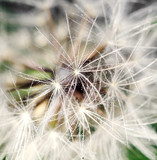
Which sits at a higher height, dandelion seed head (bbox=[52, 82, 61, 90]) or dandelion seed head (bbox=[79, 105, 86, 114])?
dandelion seed head (bbox=[52, 82, 61, 90])

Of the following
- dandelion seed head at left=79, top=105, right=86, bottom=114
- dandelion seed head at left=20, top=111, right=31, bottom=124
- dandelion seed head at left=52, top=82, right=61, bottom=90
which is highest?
dandelion seed head at left=52, top=82, right=61, bottom=90

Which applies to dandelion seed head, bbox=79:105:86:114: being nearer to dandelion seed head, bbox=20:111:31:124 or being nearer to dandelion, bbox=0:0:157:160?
dandelion, bbox=0:0:157:160

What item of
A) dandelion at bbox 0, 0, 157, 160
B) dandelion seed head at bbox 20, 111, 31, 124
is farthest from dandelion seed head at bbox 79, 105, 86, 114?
dandelion seed head at bbox 20, 111, 31, 124

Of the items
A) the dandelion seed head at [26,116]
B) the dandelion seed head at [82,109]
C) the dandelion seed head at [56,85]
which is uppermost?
the dandelion seed head at [56,85]

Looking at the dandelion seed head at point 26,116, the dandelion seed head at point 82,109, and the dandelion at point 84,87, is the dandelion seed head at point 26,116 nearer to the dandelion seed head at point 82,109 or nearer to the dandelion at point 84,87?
the dandelion at point 84,87

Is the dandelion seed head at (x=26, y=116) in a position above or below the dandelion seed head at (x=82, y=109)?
below

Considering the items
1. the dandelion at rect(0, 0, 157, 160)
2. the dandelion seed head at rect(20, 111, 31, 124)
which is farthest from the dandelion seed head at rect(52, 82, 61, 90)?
the dandelion seed head at rect(20, 111, 31, 124)

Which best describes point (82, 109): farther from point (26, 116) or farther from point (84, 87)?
point (26, 116)

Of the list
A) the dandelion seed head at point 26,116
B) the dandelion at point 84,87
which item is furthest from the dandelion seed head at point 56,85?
the dandelion seed head at point 26,116

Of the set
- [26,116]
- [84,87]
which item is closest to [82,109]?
[84,87]

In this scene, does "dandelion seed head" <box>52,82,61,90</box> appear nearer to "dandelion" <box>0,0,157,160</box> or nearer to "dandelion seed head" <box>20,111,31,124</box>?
"dandelion" <box>0,0,157,160</box>
